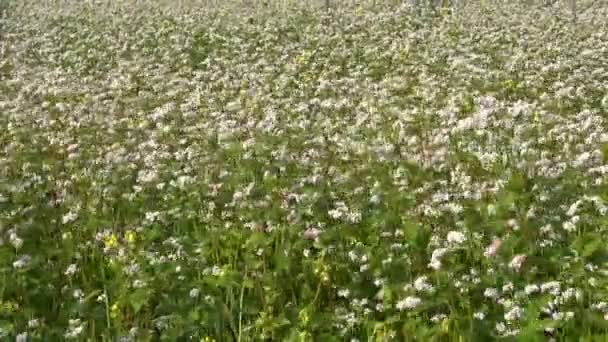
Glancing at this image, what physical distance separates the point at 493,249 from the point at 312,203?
1888 mm

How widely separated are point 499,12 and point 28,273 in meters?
20.7

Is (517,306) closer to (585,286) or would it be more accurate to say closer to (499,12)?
(585,286)

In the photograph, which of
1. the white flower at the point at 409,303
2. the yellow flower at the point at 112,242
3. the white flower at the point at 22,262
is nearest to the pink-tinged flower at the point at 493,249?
the white flower at the point at 409,303

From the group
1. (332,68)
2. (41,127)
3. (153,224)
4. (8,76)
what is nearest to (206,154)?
(153,224)

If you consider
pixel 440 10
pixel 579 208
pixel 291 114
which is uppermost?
pixel 579 208

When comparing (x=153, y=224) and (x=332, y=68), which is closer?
(x=153, y=224)

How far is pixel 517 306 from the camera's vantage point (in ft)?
18.1

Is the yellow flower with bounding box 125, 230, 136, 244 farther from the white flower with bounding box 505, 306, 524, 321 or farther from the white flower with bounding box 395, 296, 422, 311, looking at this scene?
the white flower with bounding box 505, 306, 524, 321

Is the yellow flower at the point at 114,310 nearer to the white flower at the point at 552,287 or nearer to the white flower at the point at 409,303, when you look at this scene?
the white flower at the point at 409,303

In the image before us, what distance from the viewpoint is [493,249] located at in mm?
6488

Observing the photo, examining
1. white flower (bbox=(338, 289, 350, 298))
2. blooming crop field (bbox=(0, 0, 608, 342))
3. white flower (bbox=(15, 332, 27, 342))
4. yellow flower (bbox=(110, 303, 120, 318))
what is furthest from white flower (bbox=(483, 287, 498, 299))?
white flower (bbox=(15, 332, 27, 342))

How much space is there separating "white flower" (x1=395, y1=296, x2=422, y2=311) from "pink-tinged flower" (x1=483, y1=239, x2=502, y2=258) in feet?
3.04

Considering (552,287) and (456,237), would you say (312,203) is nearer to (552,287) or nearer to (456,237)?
(456,237)

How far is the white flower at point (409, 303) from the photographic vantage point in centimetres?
572
